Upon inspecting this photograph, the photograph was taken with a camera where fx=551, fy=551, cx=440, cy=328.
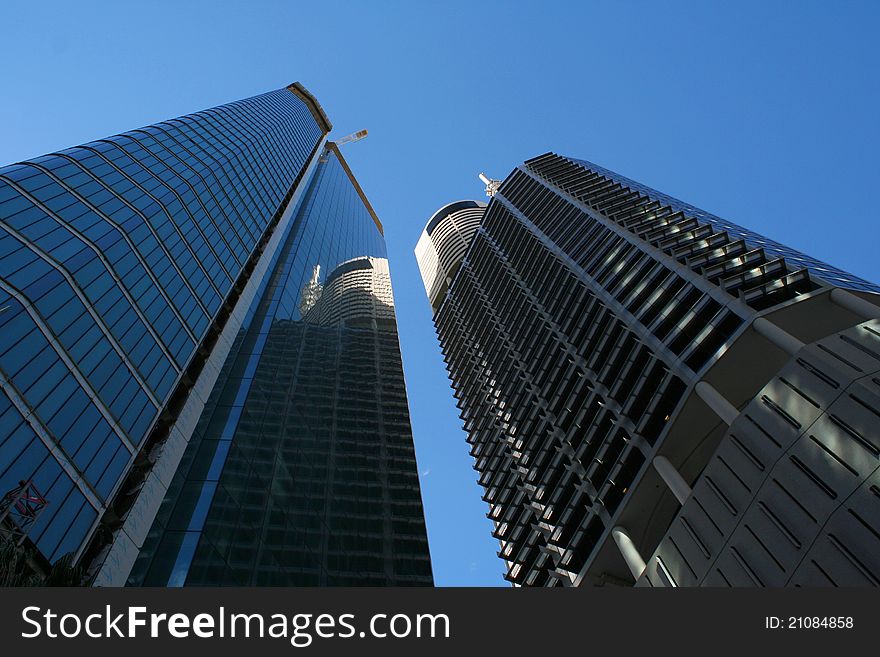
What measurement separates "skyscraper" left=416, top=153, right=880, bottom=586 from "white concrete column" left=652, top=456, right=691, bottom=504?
141 millimetres

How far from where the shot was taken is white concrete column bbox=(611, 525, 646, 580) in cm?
3831

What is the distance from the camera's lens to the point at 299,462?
3916 centimetres

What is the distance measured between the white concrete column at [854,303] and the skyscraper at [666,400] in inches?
3.7

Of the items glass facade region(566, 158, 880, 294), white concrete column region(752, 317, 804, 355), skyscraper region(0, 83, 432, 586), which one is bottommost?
skyscraper region(0, 83, 432, 586)

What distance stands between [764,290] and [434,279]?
8970cm

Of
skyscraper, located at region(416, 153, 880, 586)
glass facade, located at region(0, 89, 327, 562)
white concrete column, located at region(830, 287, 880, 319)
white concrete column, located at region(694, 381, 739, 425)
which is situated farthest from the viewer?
white concrete column, located at region(694, 381, 739, 425)

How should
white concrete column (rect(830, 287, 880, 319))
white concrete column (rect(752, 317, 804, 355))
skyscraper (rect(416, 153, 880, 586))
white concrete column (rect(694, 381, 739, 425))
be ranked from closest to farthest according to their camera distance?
skyscraper (rect(416, 153, 880, 586))
white concrete column (rect(752, 317, 804, 355))
white concrete column (rect(830, 287, 880, 319))
white concrete column (rect(694, 381, 739, 425))

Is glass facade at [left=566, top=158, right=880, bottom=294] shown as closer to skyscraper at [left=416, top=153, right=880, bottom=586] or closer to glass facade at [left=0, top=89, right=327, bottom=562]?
skyscraper at [left=416, top=153, right=880, bottom=586]

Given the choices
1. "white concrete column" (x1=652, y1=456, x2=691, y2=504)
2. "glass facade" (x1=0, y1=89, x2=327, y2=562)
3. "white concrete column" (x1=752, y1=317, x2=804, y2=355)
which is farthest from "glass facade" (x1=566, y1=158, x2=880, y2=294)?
"glass facade" (x1=0, y1=89, x2=327, y2=562)

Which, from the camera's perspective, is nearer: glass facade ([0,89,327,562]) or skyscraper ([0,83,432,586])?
glass facade ([0,89,327,562])

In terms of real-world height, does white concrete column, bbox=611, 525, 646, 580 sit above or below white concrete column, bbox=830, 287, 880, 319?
below

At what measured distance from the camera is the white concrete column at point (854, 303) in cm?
3235

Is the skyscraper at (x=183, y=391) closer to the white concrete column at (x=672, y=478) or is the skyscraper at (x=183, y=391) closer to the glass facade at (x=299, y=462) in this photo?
the glass facade at (x=299, y=462)

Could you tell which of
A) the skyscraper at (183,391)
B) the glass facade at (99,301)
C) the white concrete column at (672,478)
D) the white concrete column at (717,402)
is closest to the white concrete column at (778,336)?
the white concrete column at (717,402)
